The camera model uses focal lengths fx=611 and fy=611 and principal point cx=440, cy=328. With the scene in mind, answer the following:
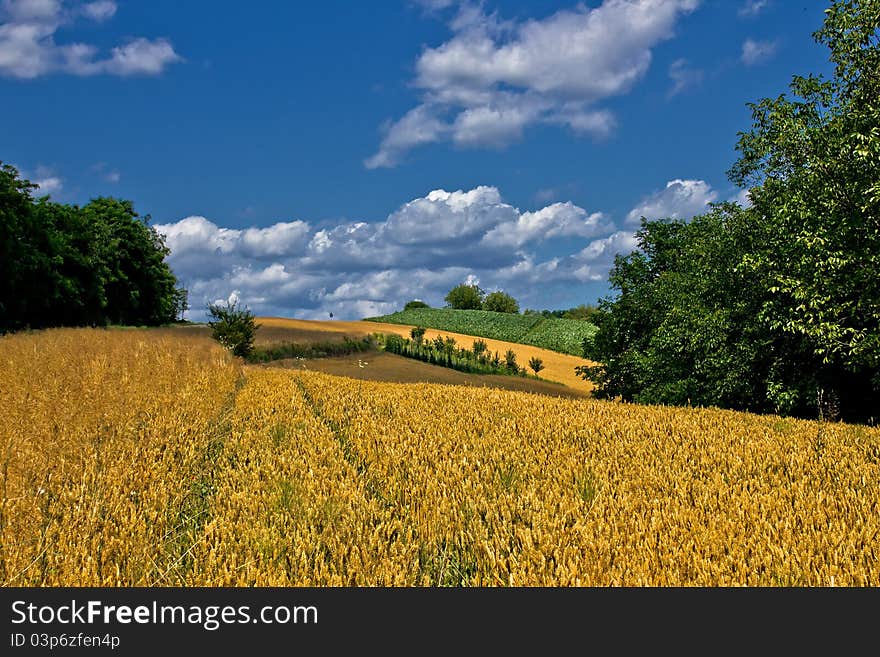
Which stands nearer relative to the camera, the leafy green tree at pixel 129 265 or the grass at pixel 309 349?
the grass at pixel 309 349

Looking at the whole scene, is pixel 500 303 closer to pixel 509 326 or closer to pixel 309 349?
pixel 509 326

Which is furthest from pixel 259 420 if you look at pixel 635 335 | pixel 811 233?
pixel 635 335

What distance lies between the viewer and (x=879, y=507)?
17.3ft

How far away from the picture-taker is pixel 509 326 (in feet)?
304

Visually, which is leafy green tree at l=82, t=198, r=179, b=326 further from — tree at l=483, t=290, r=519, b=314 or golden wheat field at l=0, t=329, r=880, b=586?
tree at l=483, t=290, r=519, b=314

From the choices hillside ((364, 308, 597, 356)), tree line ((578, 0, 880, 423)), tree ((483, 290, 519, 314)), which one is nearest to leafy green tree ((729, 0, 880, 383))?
tree line ((578, 0, 880, 423))

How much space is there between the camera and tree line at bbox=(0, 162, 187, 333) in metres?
41.5

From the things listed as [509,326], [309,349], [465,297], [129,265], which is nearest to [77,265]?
[129,265]

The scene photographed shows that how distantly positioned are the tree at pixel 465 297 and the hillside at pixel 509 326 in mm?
38587

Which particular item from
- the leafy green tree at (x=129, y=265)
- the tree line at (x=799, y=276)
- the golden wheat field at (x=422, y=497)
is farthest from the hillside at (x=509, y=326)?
the golden wheat field at (x=422, y=497)

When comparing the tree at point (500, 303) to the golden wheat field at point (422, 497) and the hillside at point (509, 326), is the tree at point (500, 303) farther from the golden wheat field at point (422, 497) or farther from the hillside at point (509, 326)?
the golden wheat field at point (422, 497)

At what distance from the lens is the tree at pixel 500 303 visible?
149 meters

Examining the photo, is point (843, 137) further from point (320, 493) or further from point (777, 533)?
point (320, 493)

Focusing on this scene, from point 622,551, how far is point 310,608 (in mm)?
2109
